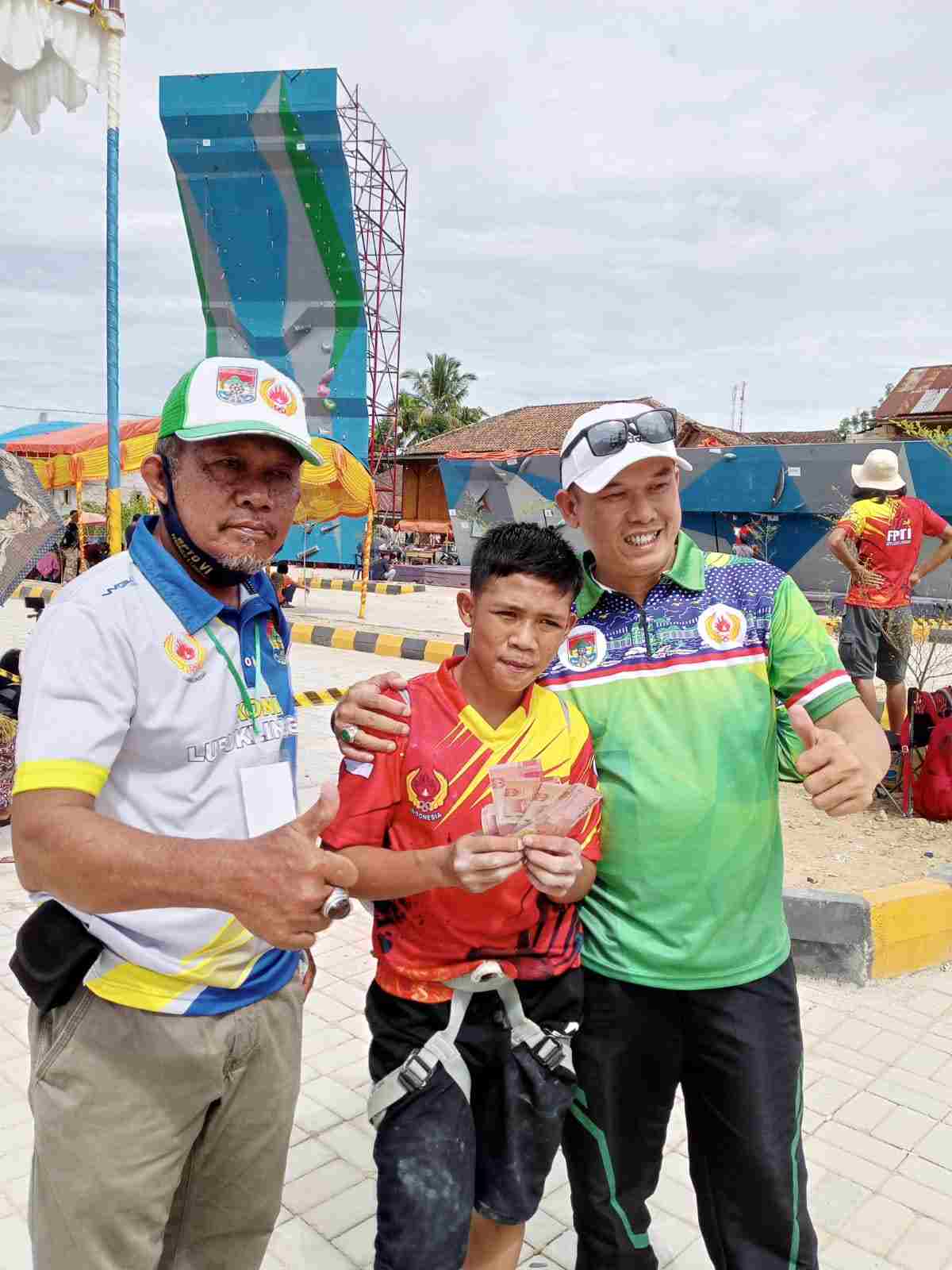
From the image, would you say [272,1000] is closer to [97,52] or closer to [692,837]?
[692,837]

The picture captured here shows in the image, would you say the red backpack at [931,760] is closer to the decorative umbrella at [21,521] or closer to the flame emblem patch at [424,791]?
the flame emblem patch at [424,791]

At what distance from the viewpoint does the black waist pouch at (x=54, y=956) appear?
1.65 meters

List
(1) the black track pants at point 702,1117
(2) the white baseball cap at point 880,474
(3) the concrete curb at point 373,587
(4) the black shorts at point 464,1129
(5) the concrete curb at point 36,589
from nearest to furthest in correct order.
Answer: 1. (4) the black shorts at point 464,1129
2. (1) the black track pants at point 702,1117
3. (2) the white baseball cap at point 880,474
4. (5) the concrete curb at point 36,589
5. (3) the concrete curb at point 373,587

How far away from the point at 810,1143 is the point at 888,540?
15.4ft

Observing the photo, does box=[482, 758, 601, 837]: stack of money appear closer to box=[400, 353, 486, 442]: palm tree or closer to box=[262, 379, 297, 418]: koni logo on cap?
box=[262, 379, 297, 418]: koni logo on cap

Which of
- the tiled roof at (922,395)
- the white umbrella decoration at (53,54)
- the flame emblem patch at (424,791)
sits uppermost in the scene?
the tiled roof at (922,395)

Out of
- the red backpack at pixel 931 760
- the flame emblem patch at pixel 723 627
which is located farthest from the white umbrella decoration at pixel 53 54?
the red backpack at pixel 931 760

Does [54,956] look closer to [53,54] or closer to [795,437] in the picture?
[53,54]

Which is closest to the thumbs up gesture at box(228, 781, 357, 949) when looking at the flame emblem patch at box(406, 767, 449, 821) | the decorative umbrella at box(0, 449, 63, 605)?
the flame emblem patch at box(406, 767, 449, 821)

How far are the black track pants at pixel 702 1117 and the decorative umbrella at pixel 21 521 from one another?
5.17m

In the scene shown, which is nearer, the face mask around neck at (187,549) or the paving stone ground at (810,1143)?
the face mask around neck at (187,549)

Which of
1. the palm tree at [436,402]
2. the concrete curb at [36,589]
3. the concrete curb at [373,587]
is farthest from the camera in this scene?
the palm tree at [436,402]

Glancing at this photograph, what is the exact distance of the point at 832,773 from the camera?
1.71 meters

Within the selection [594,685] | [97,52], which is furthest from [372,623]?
[594,685]
